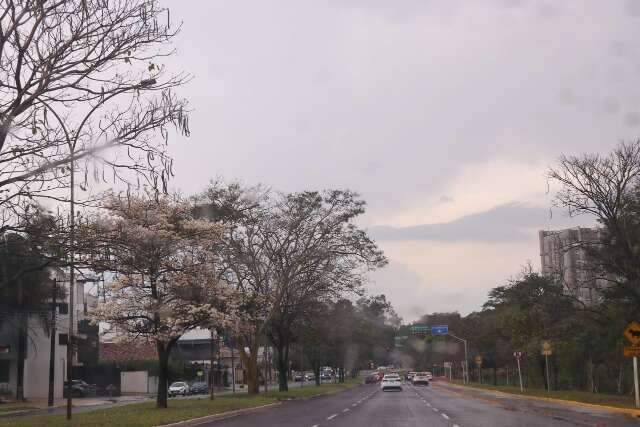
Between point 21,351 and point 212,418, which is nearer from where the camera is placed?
point 212,418

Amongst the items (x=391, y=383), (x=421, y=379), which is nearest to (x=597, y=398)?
(x=391, y=383)

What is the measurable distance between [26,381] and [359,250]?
97.5 feet

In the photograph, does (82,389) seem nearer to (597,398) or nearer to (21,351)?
(21,351)

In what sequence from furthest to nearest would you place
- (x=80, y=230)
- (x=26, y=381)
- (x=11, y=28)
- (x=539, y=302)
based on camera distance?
(x=26, y=381) → (x=539, y=302) → (x=80, y=230) → (x=11, y=28)

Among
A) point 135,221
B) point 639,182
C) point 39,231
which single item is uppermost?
point 639,182

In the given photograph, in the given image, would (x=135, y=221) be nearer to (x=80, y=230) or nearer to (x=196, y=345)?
(x=80, y=230)

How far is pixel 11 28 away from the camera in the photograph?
49.0ft

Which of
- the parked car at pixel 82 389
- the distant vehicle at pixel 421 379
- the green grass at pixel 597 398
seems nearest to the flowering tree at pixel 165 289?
the green grass at pixel 597 398

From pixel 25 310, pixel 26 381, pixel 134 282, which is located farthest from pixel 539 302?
pixel 26 381

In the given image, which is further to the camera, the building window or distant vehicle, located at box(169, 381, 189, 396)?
distant vehicle, located at box(169, 381, 189, 396)

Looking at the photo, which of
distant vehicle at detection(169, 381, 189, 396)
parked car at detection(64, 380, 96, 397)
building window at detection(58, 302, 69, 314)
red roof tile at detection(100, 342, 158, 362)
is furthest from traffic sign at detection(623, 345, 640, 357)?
red roof tile at detection(100, 342, 158, 362)

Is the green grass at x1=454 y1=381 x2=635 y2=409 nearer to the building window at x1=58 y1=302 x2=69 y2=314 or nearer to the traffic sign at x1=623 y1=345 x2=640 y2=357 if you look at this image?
the traffic sign at x1=623 y1=345 x2=640 y2=357

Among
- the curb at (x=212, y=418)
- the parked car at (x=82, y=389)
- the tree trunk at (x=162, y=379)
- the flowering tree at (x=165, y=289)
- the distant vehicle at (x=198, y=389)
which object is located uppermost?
the flowering tree at (x=165, y=289)

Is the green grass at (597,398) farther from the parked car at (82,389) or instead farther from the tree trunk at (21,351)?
the parked car at (82,389)
